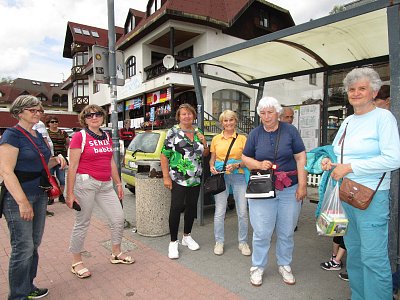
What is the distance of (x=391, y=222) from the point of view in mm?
2490

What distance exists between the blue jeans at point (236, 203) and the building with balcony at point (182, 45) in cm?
1100

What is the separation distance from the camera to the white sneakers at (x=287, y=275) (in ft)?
10.2

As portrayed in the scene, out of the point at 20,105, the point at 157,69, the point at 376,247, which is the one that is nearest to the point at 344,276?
the point at 376,247

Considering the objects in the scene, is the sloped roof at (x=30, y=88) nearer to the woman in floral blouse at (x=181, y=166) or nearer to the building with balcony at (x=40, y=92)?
the building with balcony at (x=40, y=92)

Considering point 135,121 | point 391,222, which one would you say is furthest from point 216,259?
point 135,121

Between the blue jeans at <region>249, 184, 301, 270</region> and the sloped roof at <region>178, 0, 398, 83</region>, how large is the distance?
178 centimetres

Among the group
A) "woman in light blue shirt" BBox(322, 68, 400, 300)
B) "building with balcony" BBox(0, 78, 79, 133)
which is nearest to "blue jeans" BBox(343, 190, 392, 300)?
"woman in light blue shirt" BBox(322, 68, 400, 300)

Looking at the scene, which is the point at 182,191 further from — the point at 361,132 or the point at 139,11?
the point at 139,11

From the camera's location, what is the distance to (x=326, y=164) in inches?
97.7

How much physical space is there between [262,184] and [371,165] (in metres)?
1.04

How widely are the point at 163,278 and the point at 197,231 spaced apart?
1497 millimetres

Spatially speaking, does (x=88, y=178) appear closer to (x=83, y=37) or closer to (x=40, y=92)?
(x=83, y=37)

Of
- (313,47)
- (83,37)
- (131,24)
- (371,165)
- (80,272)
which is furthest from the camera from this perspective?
(83,37)

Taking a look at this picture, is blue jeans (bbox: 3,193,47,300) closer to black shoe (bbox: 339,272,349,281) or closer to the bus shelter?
the bus shelter
